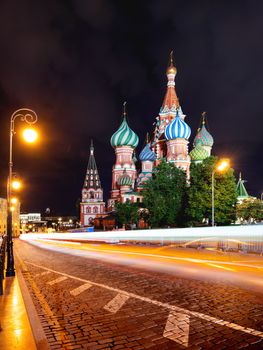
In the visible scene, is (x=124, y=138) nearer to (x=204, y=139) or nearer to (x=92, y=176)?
(x=204, y=139)

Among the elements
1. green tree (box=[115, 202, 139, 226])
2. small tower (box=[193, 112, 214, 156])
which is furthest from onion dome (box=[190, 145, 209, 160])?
green tree (box=[115, 202, 139, 226])

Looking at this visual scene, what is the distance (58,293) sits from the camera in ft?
28.9

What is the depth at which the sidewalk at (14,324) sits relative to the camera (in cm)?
494

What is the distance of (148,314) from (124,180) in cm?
6373

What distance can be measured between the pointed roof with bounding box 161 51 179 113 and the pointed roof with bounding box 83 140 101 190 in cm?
3000

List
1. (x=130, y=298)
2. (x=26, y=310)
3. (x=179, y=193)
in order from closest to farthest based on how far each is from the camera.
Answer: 1. (x=26, y=310)
2. (x=130, y=298)
3. (x=179, y=193)

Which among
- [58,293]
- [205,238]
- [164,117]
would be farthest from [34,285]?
[164,117]

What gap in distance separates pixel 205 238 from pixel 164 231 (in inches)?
263

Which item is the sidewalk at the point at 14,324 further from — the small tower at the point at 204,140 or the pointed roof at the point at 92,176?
the pointed roof at the point at 92,176

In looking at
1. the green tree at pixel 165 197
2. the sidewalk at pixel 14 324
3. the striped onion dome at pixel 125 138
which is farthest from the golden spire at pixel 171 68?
the sidewalk at pixel 14 324

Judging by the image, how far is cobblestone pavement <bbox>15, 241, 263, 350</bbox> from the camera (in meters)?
5.17

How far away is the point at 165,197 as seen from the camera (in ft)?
130

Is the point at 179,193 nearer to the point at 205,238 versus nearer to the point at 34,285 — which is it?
the point at 205,238

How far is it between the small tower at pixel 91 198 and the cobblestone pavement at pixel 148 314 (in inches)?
3046
